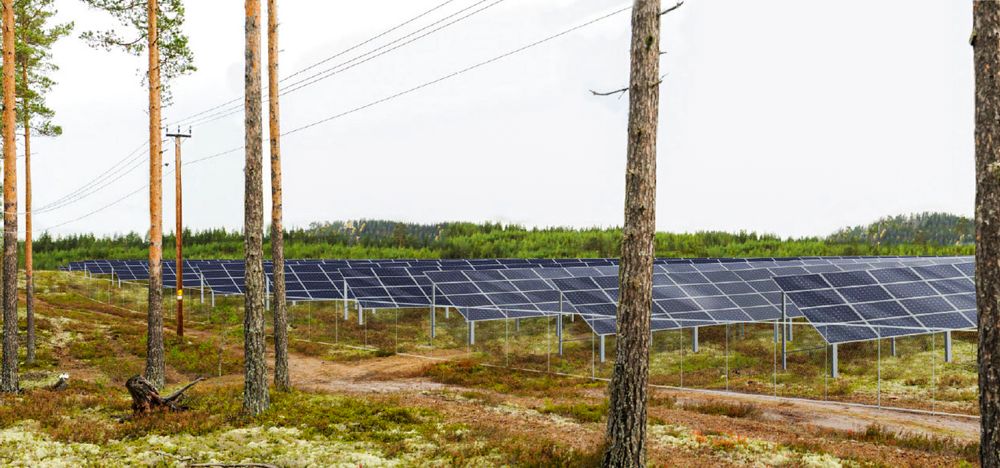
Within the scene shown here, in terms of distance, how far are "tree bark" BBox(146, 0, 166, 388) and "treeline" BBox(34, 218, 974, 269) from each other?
5571 centimetres

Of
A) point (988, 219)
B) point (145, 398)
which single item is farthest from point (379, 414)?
point (988, 219)

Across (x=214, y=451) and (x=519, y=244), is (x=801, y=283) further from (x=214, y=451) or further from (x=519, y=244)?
(x=519, y=244)

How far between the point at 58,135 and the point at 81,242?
79.4 meters

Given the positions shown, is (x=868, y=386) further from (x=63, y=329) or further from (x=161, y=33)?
(x=63, y=329)

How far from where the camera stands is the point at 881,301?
1256 inches

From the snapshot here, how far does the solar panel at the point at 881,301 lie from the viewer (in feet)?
91.6

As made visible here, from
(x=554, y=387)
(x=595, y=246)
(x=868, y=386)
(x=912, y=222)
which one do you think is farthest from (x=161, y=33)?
(x=912, y=222)

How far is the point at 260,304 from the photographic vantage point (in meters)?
17.7

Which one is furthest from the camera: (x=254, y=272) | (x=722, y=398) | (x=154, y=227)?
(x=154, y=227)

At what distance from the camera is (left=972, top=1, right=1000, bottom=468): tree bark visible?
8.98 m

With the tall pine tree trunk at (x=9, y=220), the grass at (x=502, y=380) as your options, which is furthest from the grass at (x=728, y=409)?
the tall pine tree trunk at (x=9, y=220)

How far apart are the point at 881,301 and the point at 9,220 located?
33367 mm

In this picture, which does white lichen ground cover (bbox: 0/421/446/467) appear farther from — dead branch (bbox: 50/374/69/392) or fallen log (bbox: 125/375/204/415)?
dead branch (bbox: 50/374/69/392)

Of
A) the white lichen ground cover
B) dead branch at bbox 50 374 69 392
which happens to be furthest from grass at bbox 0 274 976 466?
dead branch at bbox 50 374 69 392
